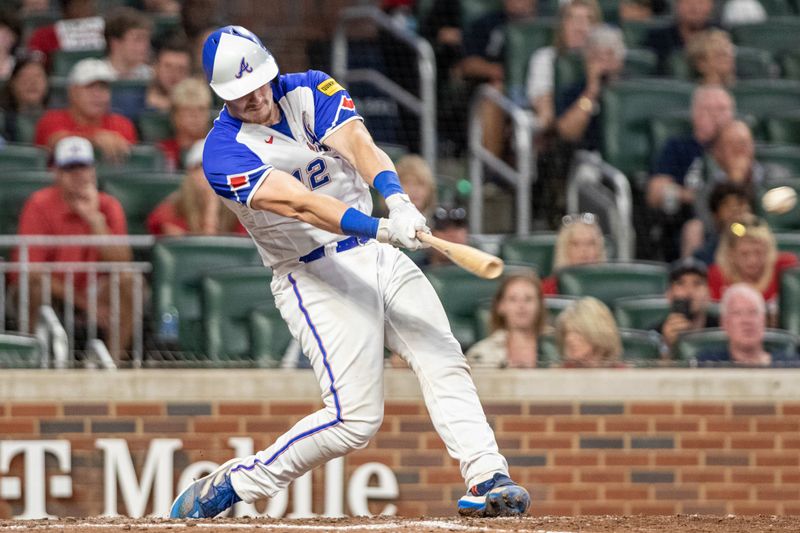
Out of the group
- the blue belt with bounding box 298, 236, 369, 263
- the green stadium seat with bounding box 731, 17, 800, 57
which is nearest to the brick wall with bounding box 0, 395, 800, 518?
the blue belt with bounding box 298, 236, 369, 263

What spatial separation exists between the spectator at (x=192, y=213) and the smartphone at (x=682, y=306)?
7.72 ft

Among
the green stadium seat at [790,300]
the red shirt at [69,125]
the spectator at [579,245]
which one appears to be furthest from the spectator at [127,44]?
the green stadium seat at [790,300]

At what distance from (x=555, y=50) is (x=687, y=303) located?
113 inches

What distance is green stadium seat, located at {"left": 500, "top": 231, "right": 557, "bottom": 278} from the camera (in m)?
8.52

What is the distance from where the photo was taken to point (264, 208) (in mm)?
5121

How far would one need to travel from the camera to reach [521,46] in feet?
34.2

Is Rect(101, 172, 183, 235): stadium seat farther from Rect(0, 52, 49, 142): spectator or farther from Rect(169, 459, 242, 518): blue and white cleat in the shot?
Rect(169, 459, 242, 518): blue and white cleat

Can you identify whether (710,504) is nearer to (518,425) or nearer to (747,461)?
(747,461)

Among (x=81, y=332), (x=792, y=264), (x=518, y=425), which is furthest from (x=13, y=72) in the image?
(x=792, y=264)

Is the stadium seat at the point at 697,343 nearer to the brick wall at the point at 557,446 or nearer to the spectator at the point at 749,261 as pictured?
the brick wall at the point at 557,446

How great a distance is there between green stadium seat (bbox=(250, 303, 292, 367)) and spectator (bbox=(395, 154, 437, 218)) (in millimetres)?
1265

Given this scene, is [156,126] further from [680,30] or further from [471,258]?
[471,258]

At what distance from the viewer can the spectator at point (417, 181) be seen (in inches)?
326

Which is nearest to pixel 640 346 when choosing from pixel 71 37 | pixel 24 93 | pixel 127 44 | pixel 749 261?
pixel 749 261
